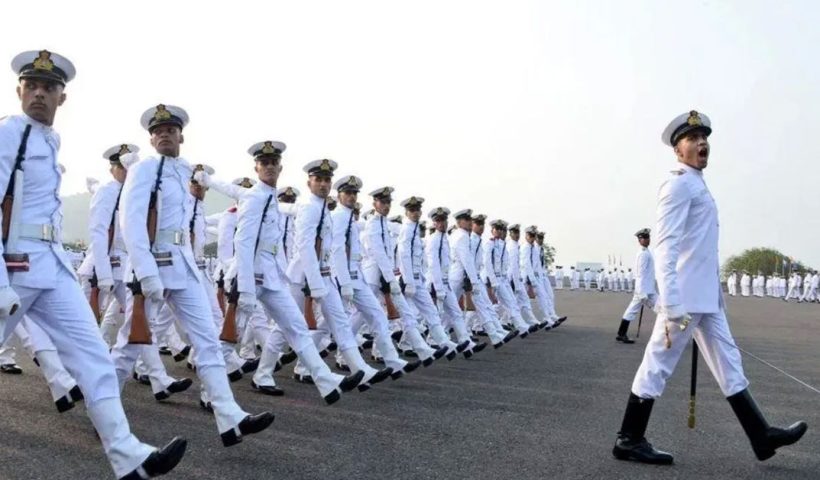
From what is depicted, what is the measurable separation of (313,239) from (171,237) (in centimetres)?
238

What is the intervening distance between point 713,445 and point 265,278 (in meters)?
3.97

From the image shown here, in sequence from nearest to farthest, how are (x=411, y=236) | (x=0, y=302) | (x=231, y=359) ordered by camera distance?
(x=0, y=302) < (x=231, y=359) < (x=411, y=236)

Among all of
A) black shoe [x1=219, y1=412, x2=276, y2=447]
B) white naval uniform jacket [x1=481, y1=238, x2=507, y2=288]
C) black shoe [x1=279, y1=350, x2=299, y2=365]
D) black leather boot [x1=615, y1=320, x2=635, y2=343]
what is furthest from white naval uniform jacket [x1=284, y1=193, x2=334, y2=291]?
black leather boot [x1=615, y1=320, x2=635, y2=343]

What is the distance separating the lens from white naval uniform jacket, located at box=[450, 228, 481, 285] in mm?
13086

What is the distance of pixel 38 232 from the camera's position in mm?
4148

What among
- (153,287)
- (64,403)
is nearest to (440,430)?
(153,287)

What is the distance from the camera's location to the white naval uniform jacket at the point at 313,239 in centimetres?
761

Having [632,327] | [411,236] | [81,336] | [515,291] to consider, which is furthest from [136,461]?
[632,327]

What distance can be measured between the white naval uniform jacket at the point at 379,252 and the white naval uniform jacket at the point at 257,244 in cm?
262

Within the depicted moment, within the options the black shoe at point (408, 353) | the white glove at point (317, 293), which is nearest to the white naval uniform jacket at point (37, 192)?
the white glove at point (317, 293)

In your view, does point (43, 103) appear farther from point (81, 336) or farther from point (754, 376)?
point (754, 376)

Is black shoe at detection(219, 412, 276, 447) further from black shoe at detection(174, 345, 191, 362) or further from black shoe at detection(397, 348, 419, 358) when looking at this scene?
black shoe at detection(397, 348, 419, 358)

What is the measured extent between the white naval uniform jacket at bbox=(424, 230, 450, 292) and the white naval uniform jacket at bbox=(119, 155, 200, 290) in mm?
6764

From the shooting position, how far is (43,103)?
4336 millimetres
